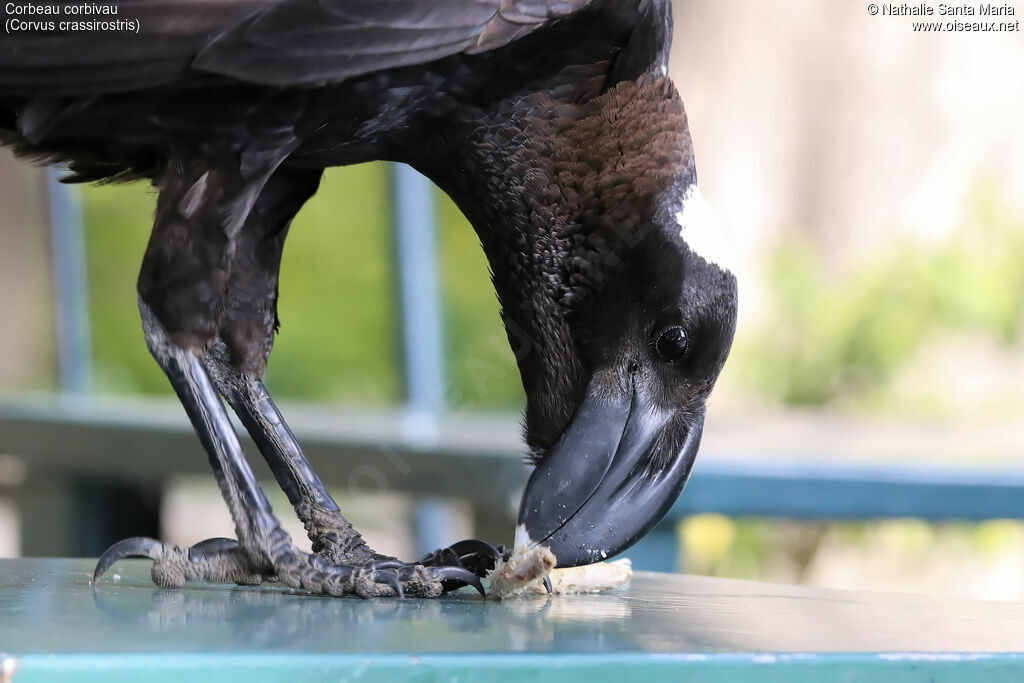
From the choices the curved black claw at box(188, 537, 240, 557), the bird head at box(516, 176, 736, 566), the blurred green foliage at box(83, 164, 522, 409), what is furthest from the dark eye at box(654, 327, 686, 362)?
the blurred green foliage at box(83, 164, 522, 409)

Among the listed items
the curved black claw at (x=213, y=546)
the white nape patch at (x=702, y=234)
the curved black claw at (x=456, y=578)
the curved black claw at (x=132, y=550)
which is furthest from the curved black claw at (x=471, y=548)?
the white nape patch at (x=702, y=234)

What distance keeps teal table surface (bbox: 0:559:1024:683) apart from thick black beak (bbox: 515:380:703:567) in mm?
89

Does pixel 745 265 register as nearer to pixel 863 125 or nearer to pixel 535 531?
pixel 863 125

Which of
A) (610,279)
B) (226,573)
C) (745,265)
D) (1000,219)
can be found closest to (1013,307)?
(1000,219)

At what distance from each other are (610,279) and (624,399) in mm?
187

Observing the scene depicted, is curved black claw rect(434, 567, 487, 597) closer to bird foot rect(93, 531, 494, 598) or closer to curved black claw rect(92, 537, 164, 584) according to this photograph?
bird foot rect(93, 531, 494, 598)

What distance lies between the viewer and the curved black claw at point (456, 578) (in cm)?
171

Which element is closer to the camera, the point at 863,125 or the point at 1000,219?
the point at 1000,219

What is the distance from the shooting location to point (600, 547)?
171cm

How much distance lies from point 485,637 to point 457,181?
94cm

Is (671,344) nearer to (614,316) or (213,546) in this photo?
(614,316)

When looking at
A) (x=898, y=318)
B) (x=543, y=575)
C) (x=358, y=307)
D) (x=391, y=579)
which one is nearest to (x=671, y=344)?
(x=543, y=575)

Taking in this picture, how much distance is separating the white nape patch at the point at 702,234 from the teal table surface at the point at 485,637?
1.66 ft

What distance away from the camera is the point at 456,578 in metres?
1.73
